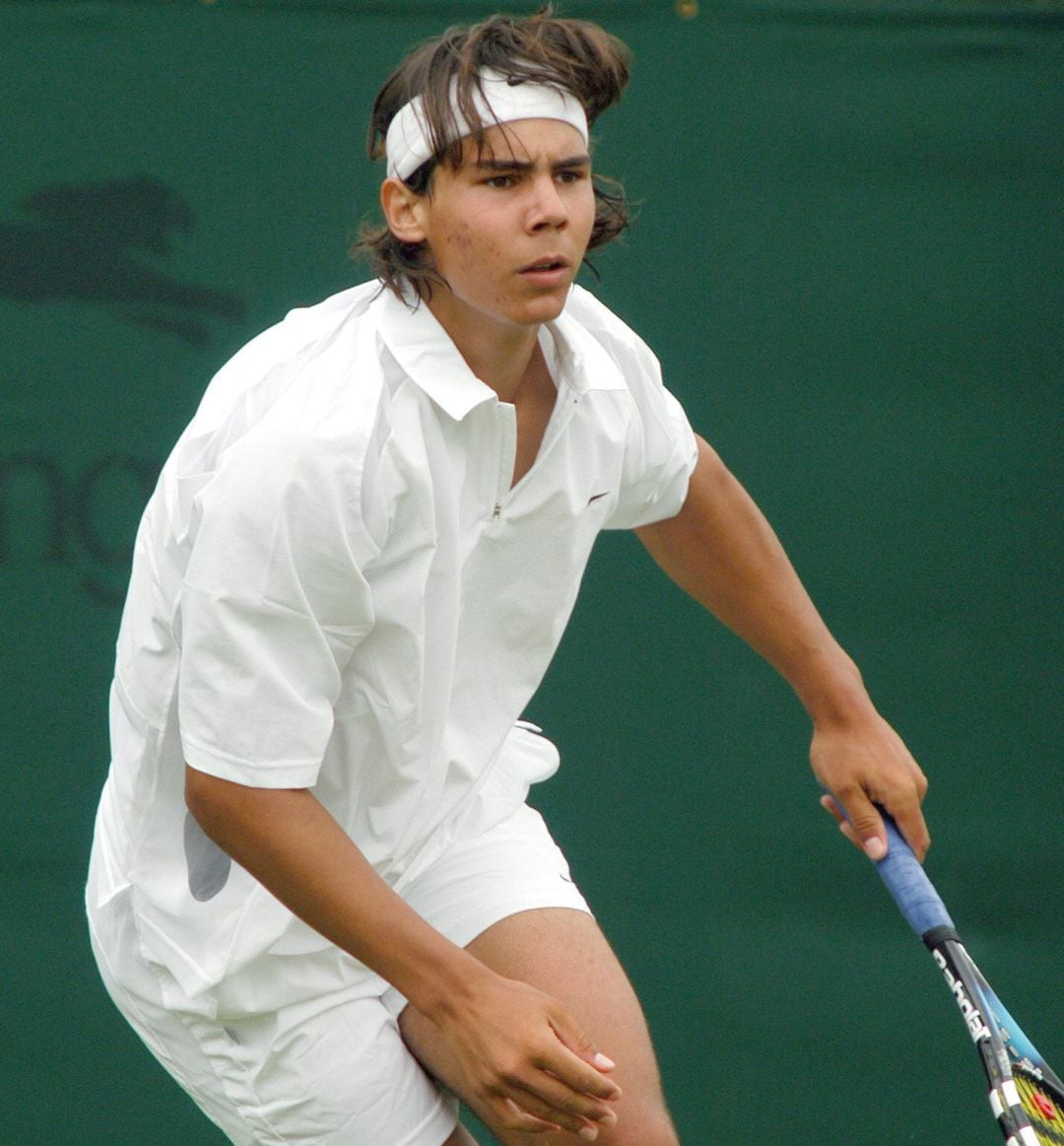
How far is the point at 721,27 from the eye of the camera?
355cm

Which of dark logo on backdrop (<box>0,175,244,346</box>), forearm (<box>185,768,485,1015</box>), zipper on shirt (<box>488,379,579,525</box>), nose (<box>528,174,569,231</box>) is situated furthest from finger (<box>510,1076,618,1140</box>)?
dark logo on backdrop (<box>0,175,244,346</box>)

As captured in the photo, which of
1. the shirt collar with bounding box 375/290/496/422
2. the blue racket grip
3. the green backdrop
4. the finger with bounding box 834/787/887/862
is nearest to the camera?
the shirt collar with bounding box 375/290/496/422

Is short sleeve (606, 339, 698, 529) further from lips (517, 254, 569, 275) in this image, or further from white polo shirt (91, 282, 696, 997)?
lips (517, 254, 569, 275)

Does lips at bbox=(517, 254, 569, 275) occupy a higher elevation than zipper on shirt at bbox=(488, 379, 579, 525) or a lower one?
higher

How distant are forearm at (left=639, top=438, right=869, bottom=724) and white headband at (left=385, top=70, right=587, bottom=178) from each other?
0.61m

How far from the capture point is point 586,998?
2.43 metres

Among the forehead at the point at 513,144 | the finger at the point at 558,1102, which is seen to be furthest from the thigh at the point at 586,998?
the forehead at the point at 513,144

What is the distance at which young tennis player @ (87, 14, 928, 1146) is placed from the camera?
2131mm

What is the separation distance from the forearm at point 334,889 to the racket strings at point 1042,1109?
2.33 ft

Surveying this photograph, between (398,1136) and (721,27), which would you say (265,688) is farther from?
(721,27)

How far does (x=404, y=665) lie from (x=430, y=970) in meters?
0.37

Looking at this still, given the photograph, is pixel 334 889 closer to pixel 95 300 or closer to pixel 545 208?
pixel 545 208

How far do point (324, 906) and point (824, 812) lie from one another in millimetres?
1693

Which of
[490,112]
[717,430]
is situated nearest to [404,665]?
[490,112]
